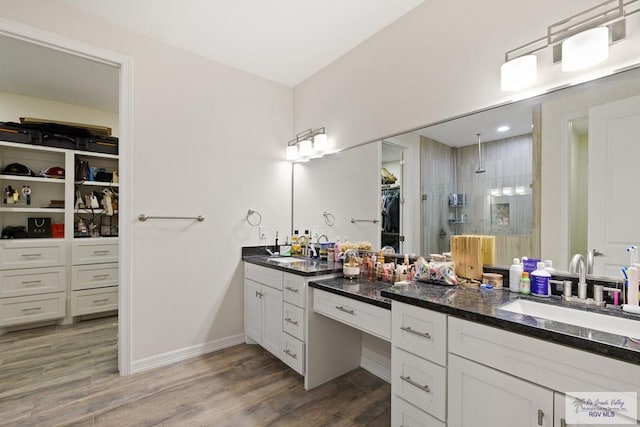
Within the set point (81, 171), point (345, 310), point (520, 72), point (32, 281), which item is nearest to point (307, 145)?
point (345, 310)

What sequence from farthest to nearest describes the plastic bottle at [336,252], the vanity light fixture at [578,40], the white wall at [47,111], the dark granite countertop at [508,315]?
1. the white wall at [47,111]
2. the plastic bottle at [336,252]
3. the vanity light fixture at [578,40]
4. the dark granite countertop at [508,315]

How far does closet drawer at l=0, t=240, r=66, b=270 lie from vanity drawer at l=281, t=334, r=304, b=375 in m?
2.82

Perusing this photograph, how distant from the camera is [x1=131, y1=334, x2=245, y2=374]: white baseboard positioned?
7.35 feet

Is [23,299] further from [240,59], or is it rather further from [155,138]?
[240,59]

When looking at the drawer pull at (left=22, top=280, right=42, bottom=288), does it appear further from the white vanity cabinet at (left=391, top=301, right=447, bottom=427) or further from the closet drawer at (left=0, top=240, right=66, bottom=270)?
the white vanity cabinet at (left=391, top=301, right=447, bottom=427)

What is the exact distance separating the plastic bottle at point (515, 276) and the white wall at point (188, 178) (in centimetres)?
211

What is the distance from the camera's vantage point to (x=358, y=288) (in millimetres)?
1796

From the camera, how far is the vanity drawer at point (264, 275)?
2.24m

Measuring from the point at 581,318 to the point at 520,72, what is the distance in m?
1.15

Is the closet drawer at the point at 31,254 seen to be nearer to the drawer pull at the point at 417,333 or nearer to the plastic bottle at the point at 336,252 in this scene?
the plastic bottle at the point at 336,252

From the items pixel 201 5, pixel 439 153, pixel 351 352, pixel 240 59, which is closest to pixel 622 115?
pixel 439 153

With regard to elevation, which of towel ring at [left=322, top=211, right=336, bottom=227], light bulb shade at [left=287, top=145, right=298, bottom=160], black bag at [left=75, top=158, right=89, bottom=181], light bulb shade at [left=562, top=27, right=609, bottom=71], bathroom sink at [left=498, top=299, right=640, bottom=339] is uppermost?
light bulb shade at [left=562, top=27, right=609, bottom=71]

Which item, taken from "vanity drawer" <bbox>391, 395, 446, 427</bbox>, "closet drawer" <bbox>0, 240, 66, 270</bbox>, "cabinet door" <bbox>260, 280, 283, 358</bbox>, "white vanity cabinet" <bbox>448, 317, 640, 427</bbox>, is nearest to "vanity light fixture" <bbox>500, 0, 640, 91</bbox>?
"white vanity cabinet" <bbox>448, 317, 640, 427</bbox>

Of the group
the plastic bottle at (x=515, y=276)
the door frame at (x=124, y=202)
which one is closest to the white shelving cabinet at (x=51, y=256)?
the door frame at (x=124, y=202)
